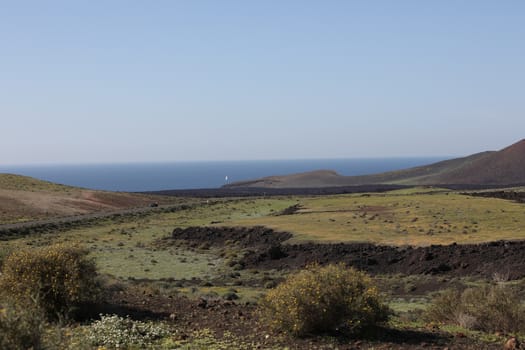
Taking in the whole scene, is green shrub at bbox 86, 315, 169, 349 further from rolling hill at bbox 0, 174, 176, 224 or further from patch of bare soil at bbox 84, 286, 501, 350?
rolling hill at bbox 0, 174, 176, 224

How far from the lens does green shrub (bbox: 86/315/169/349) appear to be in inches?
434

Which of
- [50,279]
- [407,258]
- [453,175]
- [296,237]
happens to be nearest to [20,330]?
[50,279]

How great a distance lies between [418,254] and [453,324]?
18.0 m

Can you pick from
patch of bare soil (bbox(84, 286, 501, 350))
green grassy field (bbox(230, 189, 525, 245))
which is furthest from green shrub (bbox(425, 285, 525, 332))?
green grassy field (bbox(230, 189, 525, 245))

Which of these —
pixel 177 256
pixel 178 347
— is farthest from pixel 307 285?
pixel 177 256

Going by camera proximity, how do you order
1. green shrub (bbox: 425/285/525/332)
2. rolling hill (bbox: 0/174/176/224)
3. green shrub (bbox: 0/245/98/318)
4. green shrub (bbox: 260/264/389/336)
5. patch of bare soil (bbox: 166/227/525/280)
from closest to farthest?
green shrub (bbox: 260/264/389/336) < green shrub (bbox: 0/245/98/318) < green shrub (bbox: 425/285/525/332) < patch of bare soil (bbox: 166/227/525/280) < rolling hill (bbox: 0/174/176/224)

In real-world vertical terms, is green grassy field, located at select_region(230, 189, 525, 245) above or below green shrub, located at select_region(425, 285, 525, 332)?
below

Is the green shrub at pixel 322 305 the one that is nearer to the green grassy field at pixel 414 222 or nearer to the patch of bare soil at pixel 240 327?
the patch of bare soil at pixel 240 327

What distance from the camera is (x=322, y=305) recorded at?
39.5ft

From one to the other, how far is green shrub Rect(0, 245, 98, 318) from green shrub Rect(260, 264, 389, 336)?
4.42 meters

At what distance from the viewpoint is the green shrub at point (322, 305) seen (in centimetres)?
1198

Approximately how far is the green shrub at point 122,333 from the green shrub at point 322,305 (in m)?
2.53

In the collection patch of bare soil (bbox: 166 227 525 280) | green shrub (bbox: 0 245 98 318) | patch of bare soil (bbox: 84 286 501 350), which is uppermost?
green shrub (bbox: 0 245 98 318)

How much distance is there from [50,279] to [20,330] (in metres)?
6.19
